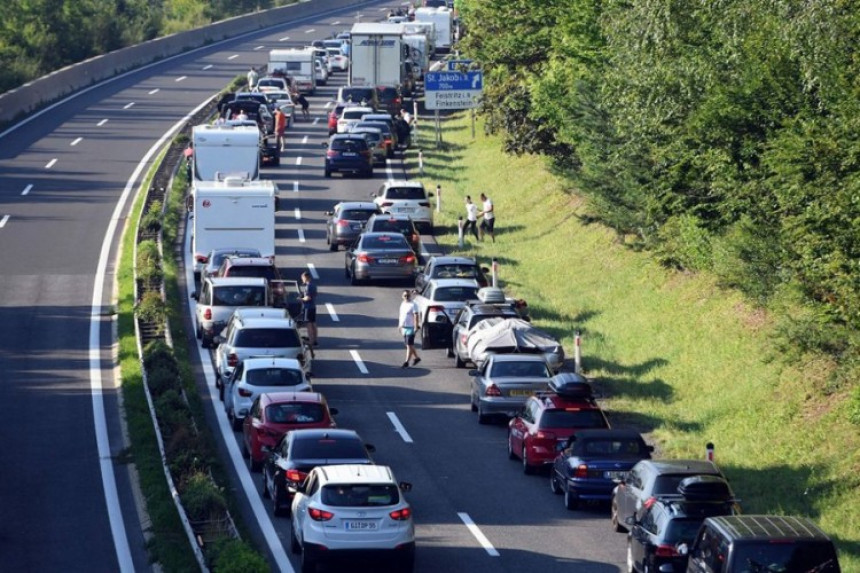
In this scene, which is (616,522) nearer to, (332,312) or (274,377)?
(274,377)

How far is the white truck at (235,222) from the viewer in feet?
138

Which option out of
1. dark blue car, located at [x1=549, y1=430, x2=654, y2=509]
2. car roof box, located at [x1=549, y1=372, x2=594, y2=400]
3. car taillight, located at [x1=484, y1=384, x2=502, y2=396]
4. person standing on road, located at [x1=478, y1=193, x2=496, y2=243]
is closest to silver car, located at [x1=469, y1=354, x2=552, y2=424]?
car taillight, located at [x1=484, y1=384, x2=502, y2=396]

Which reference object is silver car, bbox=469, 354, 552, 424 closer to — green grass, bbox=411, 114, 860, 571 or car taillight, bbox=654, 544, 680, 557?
green grass, bbox=411, 114, 860, 571

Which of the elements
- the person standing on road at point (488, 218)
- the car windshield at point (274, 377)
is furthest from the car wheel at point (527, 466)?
the person standing on road at point (488, 218)

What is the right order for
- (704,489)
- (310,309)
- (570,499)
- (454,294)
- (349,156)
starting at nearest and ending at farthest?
(704,489), (570,499), (310,309), (454,294), (349,156)

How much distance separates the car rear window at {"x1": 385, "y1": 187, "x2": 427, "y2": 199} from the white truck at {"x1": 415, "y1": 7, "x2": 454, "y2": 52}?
55315 mm

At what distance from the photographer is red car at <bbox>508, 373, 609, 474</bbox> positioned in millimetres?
26656

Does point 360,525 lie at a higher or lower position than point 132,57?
higher

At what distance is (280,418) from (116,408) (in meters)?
6.23

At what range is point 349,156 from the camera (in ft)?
198

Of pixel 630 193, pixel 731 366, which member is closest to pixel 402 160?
pixel 630 193

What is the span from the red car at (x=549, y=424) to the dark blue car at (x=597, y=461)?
151cm

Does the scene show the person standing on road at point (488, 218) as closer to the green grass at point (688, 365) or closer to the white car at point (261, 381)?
the green grass at point (688, 365)

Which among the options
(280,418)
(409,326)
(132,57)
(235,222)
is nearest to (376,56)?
(132,57)
